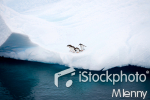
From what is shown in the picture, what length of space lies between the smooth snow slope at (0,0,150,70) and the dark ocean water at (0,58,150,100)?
0.69 m

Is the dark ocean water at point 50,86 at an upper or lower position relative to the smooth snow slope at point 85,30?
lower

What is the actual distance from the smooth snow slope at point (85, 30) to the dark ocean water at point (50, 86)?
0.69 meters

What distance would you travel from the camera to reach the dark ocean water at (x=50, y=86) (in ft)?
17.9

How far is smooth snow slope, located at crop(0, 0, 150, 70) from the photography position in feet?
23.8

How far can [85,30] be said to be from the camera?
376 inches

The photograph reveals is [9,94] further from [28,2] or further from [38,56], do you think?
[28,2]

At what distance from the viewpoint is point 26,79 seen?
22.5 feet

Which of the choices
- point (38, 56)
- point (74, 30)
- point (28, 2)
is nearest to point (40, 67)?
point (38, 56)

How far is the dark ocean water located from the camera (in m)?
5.46

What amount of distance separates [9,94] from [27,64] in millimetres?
3153

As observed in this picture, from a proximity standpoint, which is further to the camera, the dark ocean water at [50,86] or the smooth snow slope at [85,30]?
the smooth snow slope at [85,30]

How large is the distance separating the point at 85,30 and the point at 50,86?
498cm

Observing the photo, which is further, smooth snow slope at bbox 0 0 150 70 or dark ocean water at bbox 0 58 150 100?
smooth snow slope at bbox 0 0 150 70

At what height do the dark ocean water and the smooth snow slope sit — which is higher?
the smooth snow slope
